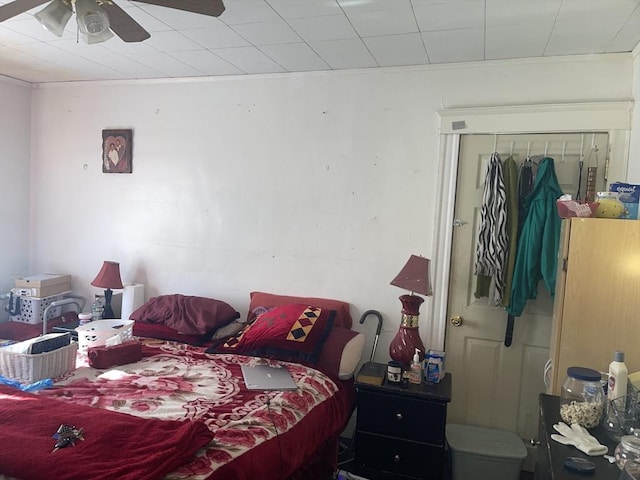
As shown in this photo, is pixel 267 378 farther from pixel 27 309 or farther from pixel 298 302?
pixel 27 309

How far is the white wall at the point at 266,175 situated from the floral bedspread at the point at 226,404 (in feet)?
2.68

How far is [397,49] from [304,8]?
73 centimetres

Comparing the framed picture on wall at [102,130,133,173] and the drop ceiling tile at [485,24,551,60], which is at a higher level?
the drop ceiling tile at [485,24,551,60]

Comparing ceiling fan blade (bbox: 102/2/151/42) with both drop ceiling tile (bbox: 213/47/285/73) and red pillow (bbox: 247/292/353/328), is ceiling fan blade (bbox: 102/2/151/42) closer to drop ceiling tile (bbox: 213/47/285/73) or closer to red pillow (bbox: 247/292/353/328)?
drop ceiling tile (bbox: 213/47/285/73)

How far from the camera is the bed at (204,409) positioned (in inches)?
62.6

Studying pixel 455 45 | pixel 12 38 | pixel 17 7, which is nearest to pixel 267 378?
pixel 17 7

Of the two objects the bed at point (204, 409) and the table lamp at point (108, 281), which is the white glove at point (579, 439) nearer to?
the bed at point (204, 409)

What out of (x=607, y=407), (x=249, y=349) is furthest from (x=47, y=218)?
(x=607, y=407)

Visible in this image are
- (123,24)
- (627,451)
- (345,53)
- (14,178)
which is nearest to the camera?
(627,451)

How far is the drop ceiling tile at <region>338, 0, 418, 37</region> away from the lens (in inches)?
86.3

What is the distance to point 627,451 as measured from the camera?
136 cm

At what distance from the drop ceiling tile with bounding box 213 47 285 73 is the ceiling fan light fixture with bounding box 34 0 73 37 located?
118cm

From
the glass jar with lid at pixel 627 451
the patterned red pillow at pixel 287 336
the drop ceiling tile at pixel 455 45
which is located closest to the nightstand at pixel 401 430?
the patterned red pillow at pixel 287 336

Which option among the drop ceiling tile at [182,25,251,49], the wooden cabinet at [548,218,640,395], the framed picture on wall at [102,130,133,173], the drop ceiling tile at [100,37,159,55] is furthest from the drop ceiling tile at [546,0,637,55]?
the framed picture on wall at [102,130,133,173]
